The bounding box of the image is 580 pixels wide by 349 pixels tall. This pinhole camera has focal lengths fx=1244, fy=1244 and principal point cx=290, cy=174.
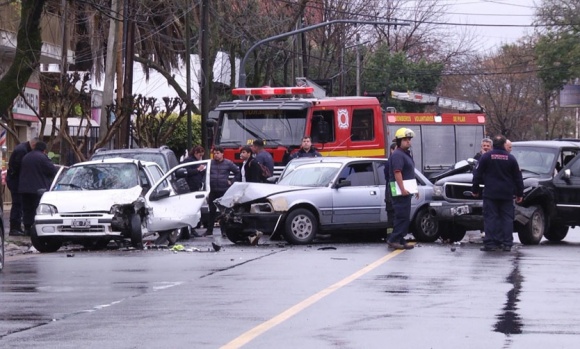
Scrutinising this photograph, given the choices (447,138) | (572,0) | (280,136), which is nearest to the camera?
(280,136)

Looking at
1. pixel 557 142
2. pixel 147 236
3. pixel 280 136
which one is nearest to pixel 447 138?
pixel 280 136

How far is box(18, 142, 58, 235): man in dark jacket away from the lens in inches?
871

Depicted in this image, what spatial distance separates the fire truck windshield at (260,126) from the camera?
28.5 metres

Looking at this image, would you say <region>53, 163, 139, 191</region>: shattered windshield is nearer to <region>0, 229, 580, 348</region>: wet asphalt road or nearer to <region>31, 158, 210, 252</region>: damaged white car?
<region>31, 158, 210, 252</region>: damaged white car

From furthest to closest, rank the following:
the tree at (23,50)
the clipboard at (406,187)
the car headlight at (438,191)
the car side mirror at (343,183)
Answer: the car headlight at (438,191) < the car side mirror at (343,183) < the tree at (23,50) < the clipboard at (406,187)

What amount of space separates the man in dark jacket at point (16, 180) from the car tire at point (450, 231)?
24.9 feet

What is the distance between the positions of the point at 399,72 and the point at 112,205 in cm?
4799

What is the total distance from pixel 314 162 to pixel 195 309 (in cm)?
1045

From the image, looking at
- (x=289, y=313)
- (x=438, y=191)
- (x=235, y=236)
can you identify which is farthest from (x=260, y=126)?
(x=289, y=313)

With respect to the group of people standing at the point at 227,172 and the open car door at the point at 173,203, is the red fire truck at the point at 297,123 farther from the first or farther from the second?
the open car door at the point at 173,203

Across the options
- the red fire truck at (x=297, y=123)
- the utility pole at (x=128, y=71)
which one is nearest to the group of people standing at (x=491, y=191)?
the red fire truck at (x=297, y=123)

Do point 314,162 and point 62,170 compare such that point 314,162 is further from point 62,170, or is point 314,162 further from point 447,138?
point 447,138

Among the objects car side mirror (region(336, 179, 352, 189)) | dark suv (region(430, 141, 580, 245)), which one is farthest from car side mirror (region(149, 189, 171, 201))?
dark suv (region(430, 141, 580, 245))

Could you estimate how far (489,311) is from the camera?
11.0 meters
